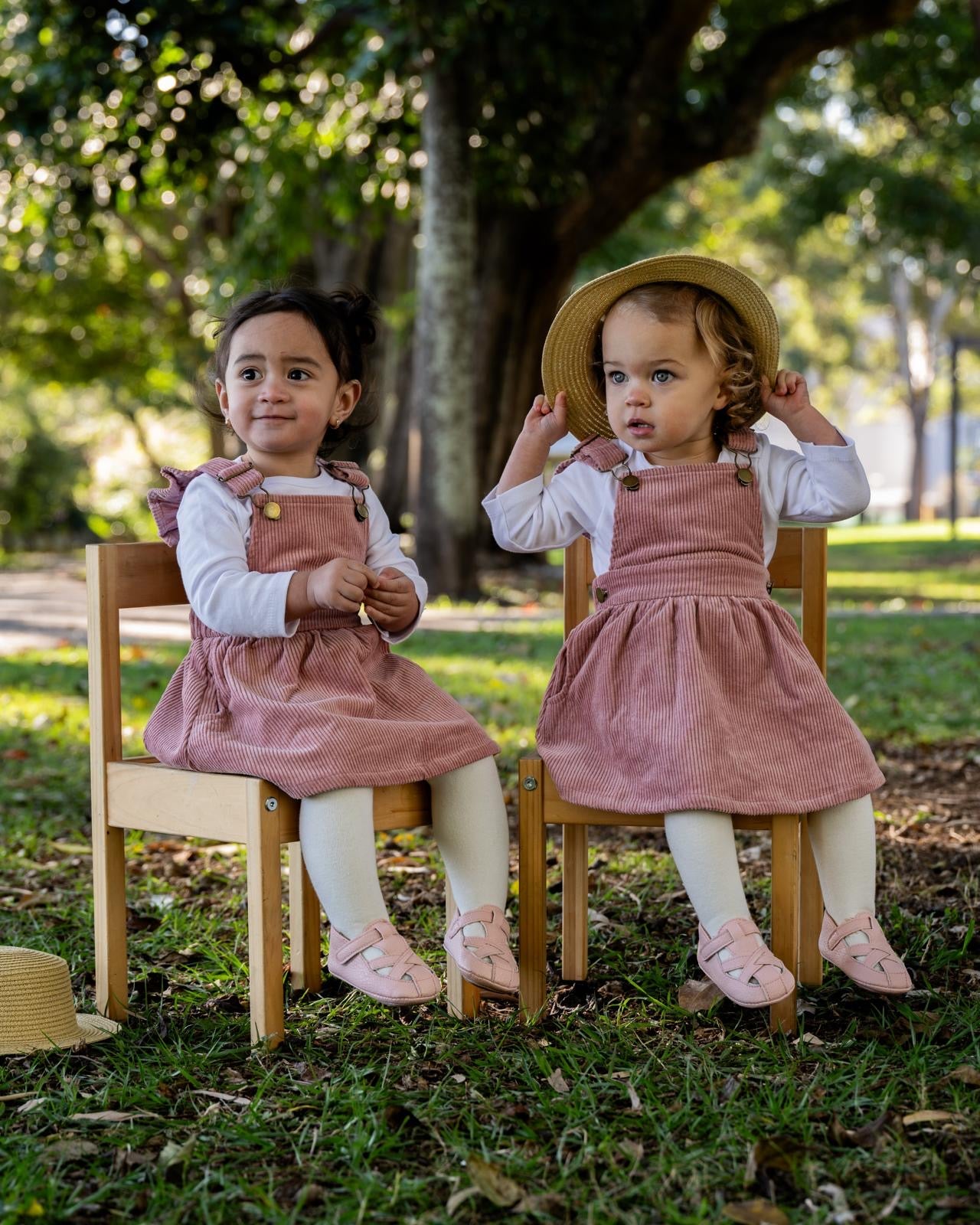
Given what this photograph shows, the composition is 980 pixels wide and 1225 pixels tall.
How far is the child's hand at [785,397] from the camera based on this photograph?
295cm

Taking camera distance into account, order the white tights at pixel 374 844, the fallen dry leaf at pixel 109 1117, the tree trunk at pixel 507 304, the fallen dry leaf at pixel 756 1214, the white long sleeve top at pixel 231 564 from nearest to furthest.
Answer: the fallen dry leaf at pixel 756 1214, the fallen dry leaf at pixel 109 1117, the white tights at pixel 374 844, the white long sleeve top at pixel 231 564, the tree trunk at pixel 507 304

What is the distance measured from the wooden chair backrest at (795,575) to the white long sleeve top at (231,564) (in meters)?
0.35

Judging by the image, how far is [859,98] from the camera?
665 inches

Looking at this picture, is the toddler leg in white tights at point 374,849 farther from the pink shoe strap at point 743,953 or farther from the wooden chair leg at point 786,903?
the wooden chair leg at point 786,903

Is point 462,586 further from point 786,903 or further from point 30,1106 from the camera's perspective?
point 30,1106

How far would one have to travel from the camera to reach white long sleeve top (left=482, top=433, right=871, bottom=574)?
293cm

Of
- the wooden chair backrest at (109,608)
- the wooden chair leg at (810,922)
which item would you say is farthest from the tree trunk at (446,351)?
the wooden chair leg at (810,922)

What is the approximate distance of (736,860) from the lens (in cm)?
275

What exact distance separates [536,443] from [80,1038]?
1537 mm

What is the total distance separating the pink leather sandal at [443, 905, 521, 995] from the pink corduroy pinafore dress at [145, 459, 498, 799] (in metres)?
0.30

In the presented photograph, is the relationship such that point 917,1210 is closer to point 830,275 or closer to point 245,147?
point 245,147

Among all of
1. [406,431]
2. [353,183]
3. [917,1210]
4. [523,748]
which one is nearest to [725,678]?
[917,1210]

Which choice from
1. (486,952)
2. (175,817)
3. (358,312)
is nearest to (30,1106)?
(175,817)

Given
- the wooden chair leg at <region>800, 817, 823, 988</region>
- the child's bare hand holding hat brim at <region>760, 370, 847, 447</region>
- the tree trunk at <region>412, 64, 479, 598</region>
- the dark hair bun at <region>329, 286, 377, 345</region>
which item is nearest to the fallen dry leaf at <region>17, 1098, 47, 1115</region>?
the wooden chair leg at <region>800, 817, 823, 988</region>
